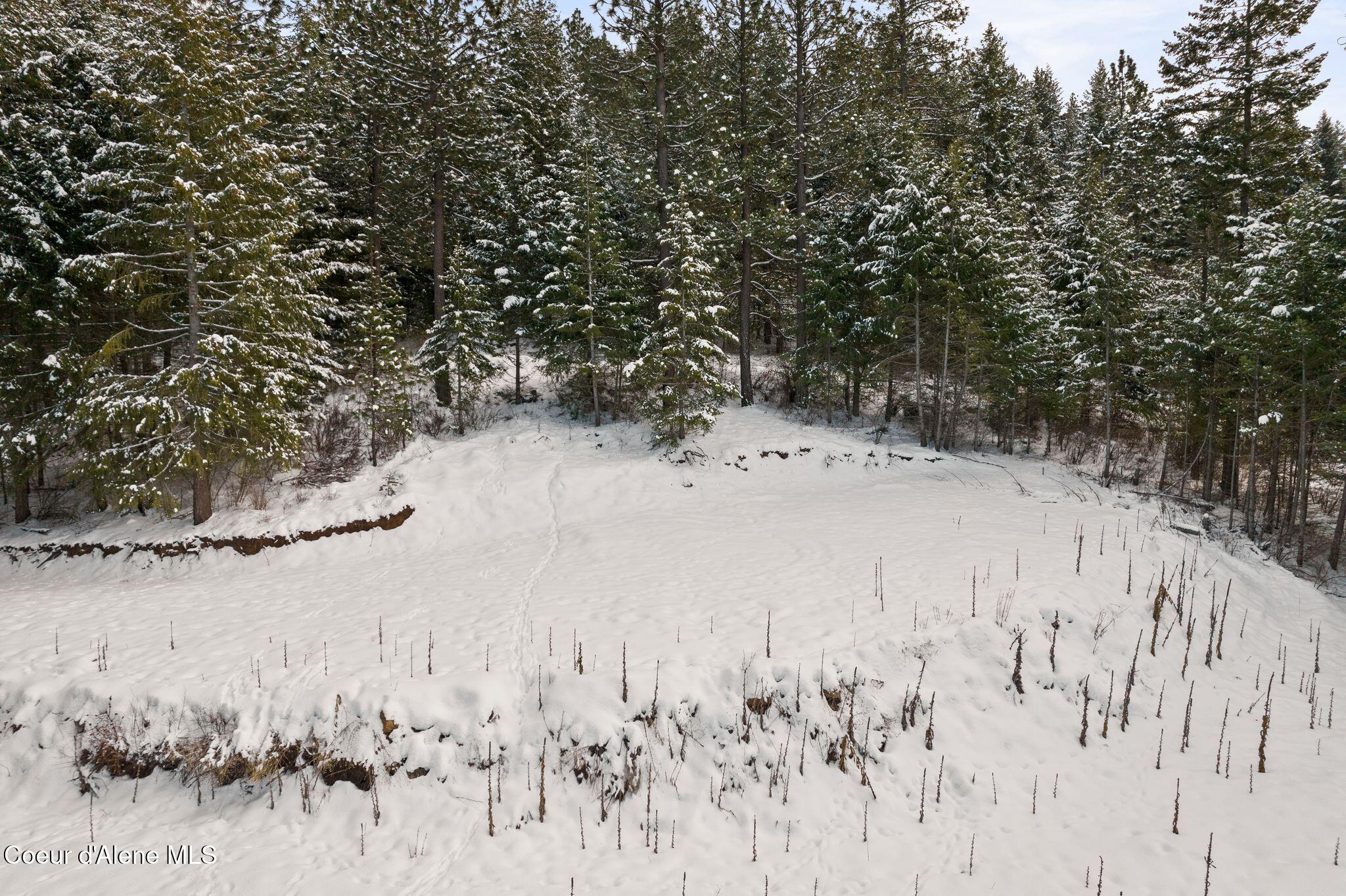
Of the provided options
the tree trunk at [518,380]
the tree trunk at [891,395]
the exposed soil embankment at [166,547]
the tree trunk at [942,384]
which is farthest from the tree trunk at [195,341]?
the tree trunk at [942,384]

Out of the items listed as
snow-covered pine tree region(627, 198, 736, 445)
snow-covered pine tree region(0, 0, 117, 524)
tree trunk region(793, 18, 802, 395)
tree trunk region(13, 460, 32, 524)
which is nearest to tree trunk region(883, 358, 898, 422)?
tree trunk region(793, 18, 802, 395)

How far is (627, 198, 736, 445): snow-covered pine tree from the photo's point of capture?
17281mm

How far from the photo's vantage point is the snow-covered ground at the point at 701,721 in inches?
219

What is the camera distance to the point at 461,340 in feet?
63.8

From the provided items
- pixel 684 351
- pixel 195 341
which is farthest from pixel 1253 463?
pixel 195 341

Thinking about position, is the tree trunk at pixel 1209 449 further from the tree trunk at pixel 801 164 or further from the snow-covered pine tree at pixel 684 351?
the snow-covered pine tree at pixel 684 351

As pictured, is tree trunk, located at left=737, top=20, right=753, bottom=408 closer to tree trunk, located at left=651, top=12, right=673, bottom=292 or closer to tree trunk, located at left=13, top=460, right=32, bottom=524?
tree trunk, located at left=651, top=12, right=673, bottom=292

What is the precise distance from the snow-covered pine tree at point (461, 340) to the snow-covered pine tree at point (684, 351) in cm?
556

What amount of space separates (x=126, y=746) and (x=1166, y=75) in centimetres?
3058

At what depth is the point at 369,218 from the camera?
21828 mm

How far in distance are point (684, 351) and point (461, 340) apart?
7.50 meters

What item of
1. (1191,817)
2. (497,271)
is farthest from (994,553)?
(497,271)

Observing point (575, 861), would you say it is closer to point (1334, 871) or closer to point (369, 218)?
point (1334, 871)

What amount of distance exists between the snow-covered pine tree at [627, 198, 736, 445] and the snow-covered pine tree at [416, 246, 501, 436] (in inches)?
219
